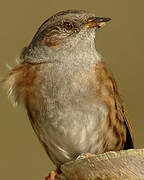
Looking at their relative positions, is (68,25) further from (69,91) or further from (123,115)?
(123,115)

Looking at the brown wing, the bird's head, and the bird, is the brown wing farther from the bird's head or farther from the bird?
the bird's head

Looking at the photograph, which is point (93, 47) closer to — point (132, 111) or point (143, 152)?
point (132, 111)

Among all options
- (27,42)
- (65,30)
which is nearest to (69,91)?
(65,30)

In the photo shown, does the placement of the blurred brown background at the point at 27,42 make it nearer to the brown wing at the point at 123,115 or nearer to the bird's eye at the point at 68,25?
the brown wing at the point at 123,115

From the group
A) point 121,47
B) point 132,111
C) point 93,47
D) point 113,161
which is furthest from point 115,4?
point 113,161

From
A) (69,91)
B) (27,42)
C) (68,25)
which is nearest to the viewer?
(69,91)

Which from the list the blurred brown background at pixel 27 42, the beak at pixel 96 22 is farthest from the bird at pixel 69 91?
the blurred brown background at pixel 27 42

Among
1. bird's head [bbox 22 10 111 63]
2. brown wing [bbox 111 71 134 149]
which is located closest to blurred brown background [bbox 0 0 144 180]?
brown wing [bbox 111 71 134 149]
